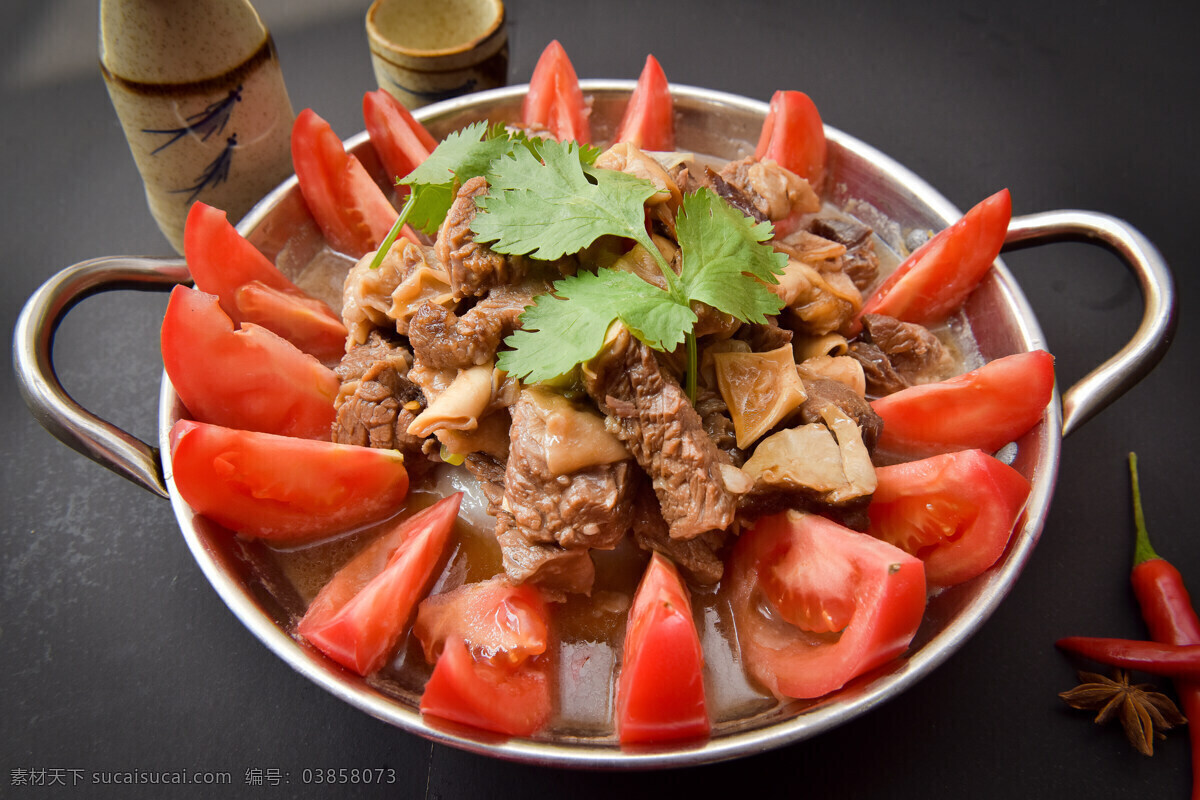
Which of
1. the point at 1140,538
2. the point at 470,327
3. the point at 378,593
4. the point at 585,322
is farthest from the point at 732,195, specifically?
the point at 1140,538

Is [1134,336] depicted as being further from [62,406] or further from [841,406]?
[62,406]

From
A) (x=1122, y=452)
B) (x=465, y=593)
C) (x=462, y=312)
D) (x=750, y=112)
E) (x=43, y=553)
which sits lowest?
(x=43, y=553)

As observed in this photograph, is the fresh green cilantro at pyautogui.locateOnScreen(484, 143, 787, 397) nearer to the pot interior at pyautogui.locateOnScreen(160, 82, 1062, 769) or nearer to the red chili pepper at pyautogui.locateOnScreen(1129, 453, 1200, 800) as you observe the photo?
the pot interior at pyautogui.locateOnScreen(160, 82, 1062, 769)

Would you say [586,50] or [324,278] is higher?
[586,50]

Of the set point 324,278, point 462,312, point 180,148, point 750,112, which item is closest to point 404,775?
point 462,312

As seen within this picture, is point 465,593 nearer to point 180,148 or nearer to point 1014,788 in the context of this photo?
point 1014,788

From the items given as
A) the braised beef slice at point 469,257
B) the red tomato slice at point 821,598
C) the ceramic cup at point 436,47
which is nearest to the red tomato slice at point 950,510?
the red tomato slice at point 821,598

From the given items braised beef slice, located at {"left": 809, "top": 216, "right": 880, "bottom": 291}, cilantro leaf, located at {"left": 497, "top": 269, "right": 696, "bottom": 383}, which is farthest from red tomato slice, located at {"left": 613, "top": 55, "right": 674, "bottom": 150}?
cilantro leaf, located at {"left": 497, "top": 269, "right": 696, "bottom": 383}
